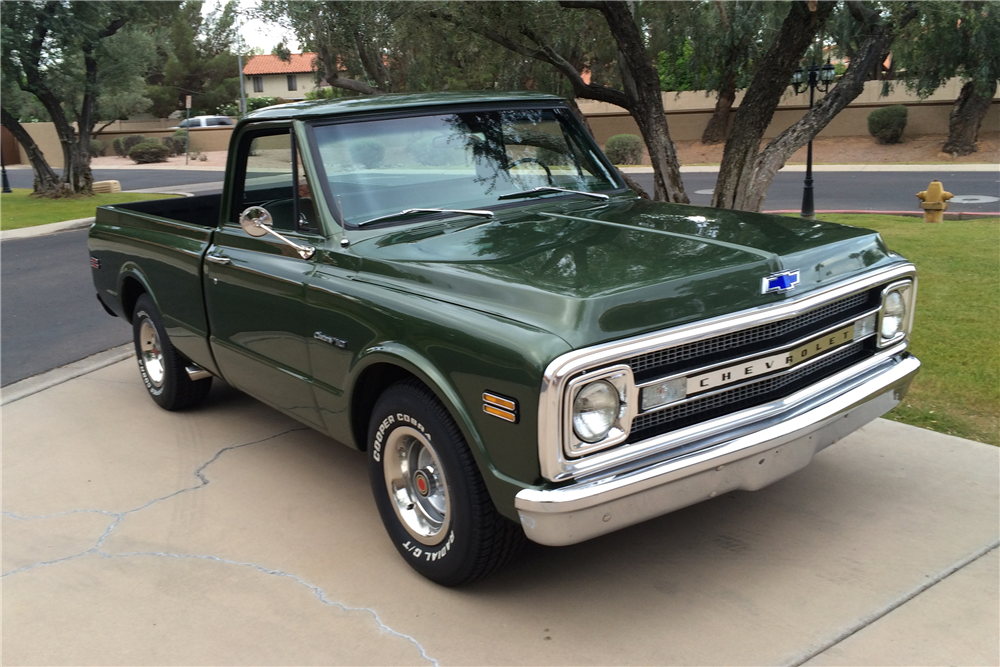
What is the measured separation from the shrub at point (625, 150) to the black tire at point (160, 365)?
27.0 metres

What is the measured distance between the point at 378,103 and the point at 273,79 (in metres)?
83.1

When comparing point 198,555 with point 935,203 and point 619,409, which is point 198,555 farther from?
point 935,203

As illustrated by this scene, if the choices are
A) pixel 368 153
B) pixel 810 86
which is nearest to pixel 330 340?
pixel 368 153

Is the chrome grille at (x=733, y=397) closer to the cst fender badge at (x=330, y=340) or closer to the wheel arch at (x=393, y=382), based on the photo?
the wheel arch at (x=393, y=382)

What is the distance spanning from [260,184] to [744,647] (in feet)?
11.2

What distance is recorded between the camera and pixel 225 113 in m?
65.3

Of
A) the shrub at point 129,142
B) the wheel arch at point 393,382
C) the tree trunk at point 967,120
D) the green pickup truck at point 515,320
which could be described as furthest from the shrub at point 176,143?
the wheel arch at point 393,382

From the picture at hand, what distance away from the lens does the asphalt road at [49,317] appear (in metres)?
7.71

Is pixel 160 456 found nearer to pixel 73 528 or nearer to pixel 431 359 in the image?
Answer: pixel 73 528

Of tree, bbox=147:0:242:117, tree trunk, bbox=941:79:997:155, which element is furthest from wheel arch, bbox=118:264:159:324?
tree, bbox=147:0:242:117

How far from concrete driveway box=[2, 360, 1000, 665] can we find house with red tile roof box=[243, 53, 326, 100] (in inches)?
2939

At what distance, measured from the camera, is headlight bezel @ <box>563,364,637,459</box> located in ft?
9.64

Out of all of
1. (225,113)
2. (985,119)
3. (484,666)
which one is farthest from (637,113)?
(225,113)

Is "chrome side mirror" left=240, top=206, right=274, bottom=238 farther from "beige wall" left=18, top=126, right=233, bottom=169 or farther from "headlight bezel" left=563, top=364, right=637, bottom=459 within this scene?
"beige wall" left=18, top=126, right=233, bottom=169
